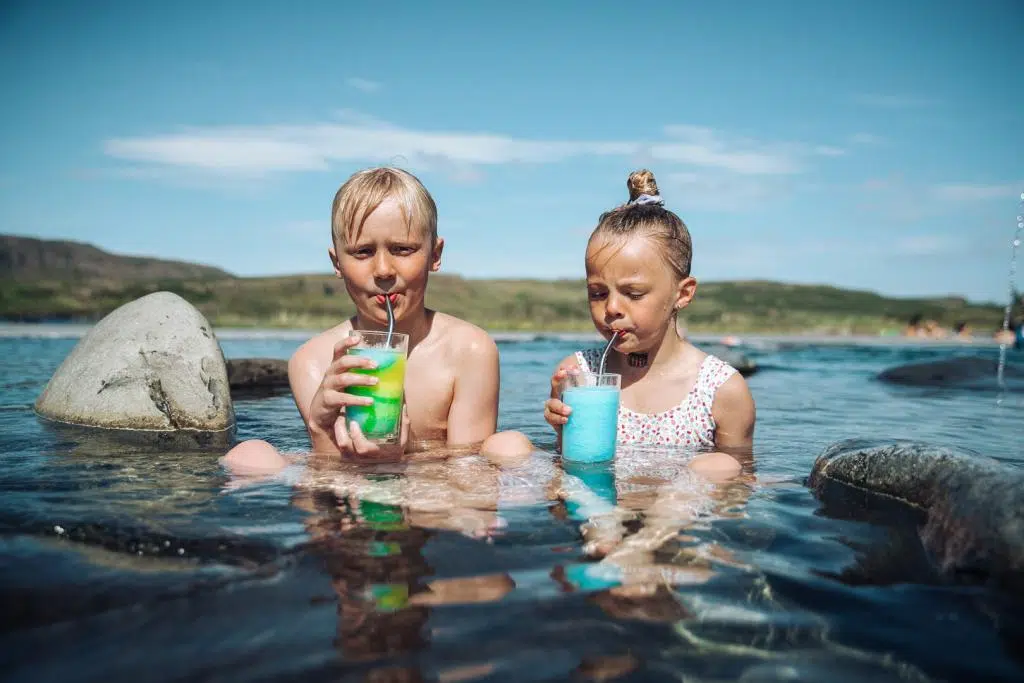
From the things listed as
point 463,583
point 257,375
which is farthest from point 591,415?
point 257,375

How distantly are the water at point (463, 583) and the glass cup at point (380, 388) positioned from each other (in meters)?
0.29

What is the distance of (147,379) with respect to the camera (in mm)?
6191

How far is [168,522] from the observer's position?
2.76m

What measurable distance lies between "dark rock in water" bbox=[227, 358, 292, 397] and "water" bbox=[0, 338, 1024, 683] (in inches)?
228

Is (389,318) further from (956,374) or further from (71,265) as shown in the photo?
(71,265)

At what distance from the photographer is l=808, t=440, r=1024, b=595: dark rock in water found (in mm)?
2432

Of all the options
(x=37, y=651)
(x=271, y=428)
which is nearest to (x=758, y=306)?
(x=271, y=428)

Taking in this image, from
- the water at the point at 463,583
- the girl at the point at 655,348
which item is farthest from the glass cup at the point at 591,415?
the girl at the point at 655,348

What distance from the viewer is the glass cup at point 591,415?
3.58 meters

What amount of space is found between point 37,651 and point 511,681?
3.78ft

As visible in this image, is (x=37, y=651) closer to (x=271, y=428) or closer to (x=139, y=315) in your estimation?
(x=271, y=428)

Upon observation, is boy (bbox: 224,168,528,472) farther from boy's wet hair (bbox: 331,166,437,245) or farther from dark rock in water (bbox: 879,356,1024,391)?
dark rock in water (bbox: 879,356,1024,391)

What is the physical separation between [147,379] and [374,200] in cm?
340

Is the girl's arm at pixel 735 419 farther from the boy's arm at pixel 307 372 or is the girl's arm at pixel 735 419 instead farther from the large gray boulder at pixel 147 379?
the large gray boulder at pixel 147 379
